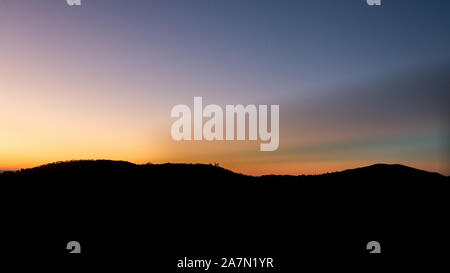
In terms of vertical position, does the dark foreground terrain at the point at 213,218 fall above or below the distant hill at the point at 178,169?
below

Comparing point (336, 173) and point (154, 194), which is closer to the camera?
point (154, 194)

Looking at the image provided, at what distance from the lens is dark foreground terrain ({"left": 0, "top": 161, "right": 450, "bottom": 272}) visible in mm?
16234

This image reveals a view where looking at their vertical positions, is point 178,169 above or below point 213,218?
above

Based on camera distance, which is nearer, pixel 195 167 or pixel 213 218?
pixel 213 218

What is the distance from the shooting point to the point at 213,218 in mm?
20344

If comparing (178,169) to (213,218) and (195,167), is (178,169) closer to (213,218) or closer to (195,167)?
(195,167)

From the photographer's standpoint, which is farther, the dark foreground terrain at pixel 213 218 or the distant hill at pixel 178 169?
the distant hill at pixel 178 169

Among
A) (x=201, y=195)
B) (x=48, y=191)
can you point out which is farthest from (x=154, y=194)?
(x=48, y=191)

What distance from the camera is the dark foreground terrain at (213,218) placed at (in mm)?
16234

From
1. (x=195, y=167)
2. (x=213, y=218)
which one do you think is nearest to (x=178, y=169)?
(x=195, y=167)

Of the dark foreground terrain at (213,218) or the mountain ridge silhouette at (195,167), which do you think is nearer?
the dark foreground terrain at (213,218)
